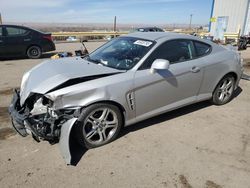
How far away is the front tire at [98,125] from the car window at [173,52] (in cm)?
88

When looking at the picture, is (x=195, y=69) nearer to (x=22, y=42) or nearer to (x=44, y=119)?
(x=44, y=119)

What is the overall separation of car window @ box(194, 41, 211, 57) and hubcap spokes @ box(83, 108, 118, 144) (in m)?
2.07

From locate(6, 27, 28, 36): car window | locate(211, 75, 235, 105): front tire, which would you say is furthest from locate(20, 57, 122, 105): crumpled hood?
locate(6, 27, 28, 36): car window

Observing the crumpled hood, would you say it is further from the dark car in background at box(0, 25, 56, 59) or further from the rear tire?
the rear tire

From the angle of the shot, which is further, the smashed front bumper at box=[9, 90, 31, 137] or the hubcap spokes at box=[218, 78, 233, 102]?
the hubcap spokes at box=[218, 78, 233, 102]

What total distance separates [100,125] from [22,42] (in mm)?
8661

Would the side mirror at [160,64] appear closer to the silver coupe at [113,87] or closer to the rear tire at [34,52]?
the silver coupe at [113,87]

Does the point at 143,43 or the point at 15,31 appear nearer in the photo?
the point at 143,43

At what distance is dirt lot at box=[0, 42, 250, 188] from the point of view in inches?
114

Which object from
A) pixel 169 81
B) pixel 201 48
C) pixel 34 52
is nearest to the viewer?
pixel 169 81

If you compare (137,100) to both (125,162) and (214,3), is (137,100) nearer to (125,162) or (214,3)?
(125,162)

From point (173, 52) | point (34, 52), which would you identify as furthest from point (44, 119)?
point (34, 52)

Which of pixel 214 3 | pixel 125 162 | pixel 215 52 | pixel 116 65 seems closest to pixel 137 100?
pixel 116 65

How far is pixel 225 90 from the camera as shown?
5.19m
